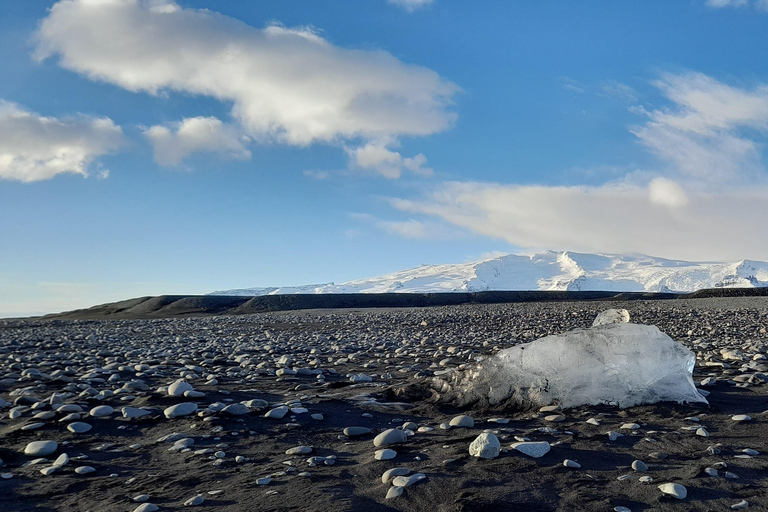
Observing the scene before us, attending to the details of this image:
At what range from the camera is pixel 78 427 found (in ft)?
15.5

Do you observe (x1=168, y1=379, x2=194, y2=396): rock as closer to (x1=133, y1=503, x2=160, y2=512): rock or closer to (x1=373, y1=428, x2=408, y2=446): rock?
(x1=373, y1=428, x2=408, y2=446): rock

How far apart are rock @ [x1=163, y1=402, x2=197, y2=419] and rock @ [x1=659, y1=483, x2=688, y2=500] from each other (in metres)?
4.00

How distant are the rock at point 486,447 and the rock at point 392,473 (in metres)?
0.52

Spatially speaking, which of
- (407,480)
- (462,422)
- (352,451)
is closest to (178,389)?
(352,451)

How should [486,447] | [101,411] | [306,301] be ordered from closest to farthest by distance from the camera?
1. [486,447]
2. [101,411]
3. [306,301]

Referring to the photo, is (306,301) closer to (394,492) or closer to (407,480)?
(407,480)

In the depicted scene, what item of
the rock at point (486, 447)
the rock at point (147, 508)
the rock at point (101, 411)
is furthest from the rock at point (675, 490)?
the rock at point (101, 411)

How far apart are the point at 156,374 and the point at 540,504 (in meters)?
6.32

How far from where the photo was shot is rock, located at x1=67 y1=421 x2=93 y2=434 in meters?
4.70

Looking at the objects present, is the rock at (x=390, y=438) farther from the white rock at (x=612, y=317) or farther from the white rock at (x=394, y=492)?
the white rock at (x=612, y=317)

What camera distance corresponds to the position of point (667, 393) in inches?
201

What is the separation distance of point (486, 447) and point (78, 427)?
3502mm

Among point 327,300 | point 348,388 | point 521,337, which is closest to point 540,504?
point 348,388

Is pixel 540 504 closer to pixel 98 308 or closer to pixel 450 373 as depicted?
pixel 450 373
